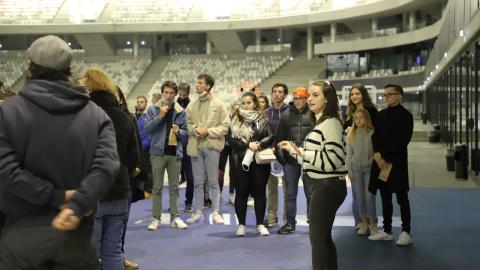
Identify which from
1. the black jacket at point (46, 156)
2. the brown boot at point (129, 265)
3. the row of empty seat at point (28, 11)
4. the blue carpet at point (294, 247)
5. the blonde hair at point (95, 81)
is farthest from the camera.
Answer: the row of empty seat at point (28, 11)

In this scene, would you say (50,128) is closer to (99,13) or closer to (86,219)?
(86,219)

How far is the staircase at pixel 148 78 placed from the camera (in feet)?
138

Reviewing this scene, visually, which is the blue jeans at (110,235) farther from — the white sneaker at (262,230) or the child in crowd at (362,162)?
the child in crowd at (362,162)

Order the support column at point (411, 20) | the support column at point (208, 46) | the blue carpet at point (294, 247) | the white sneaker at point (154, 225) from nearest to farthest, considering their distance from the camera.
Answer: the blue carpet at point (294, 247) < the white sneaker at point (154, 225) < the support column at point (411, 20) < the support column at point (208, 46)

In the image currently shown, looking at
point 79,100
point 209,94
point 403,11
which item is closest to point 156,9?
point 403,11

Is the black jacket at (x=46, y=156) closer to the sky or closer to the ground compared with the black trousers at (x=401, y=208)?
closer to the sky

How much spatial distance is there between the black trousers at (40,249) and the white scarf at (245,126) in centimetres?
416

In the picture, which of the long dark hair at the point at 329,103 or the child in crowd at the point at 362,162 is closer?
the long dark hair at the point at 329,103

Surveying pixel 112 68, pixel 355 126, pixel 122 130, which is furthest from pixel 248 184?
pixel 112 68

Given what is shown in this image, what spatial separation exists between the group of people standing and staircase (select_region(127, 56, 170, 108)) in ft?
111

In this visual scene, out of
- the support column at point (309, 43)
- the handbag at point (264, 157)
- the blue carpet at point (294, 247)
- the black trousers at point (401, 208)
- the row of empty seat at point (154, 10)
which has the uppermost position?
the row of empty seat at point (154, 10)

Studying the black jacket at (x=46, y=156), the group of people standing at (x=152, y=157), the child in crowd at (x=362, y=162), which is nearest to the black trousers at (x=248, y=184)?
the group of people standing at (x=152, y=157)

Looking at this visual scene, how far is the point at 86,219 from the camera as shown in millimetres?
2523

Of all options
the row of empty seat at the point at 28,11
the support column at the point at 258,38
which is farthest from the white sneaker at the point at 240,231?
the row of empty seat at the point at 28,11
